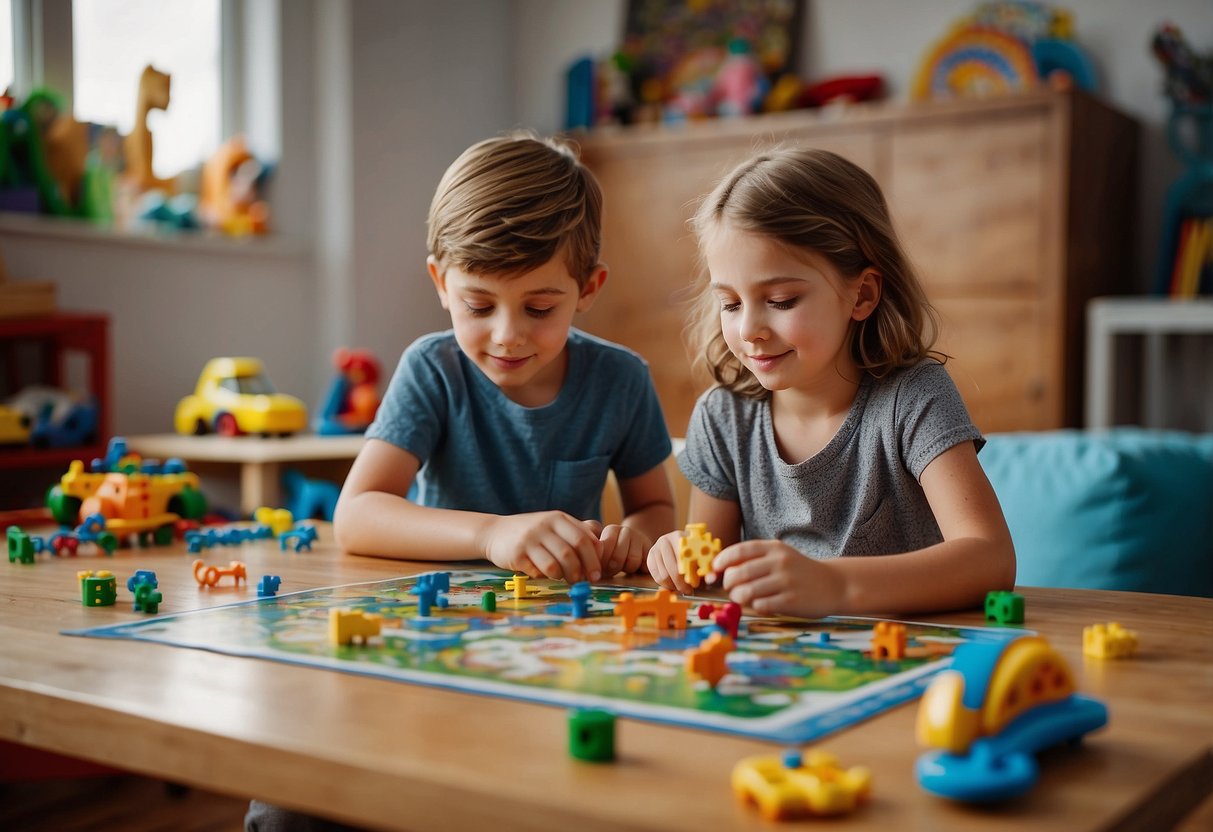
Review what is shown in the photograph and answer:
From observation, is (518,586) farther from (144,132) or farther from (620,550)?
(144,132)

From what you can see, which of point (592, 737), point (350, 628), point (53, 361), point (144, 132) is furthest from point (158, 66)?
point (592, 737)

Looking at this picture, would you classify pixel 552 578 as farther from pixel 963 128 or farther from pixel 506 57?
pixel 506 57

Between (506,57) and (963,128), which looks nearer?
(963,128)

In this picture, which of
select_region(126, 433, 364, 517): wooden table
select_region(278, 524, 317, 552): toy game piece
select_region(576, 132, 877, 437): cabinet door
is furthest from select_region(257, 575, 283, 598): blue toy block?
select_region(576, 132, 877, 437): cabinet door

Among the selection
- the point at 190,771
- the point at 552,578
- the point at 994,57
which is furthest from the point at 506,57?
the point at 190,771

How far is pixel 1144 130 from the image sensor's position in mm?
3551

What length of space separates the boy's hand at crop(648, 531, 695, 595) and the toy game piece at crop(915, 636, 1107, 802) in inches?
16.7

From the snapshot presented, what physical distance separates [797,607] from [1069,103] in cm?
268

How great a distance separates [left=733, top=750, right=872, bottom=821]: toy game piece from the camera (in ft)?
1.54

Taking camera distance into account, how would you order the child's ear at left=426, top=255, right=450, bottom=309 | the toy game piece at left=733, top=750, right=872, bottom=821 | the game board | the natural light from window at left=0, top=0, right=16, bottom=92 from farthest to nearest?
the natural light from window at left=0, top=0, right=16, bottom=92
the child's ear at left=426, top=255, right=450, bottom=309
the game board
the toy game piece at left=733, top=750, right=872, bottom=821

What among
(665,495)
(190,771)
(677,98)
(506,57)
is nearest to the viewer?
(190,771)

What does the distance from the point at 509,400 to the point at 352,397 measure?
69.1 inches

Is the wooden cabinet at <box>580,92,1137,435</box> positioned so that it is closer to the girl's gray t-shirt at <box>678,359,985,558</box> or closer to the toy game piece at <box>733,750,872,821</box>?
the girl's gray t-shirt at <box>678,359,985,558</box>

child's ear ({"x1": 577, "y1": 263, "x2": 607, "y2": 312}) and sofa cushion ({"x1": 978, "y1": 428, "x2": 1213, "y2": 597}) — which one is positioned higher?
child's ear ({"x1": 577, "y1": 263, "x2": 607, "y2": 312})
